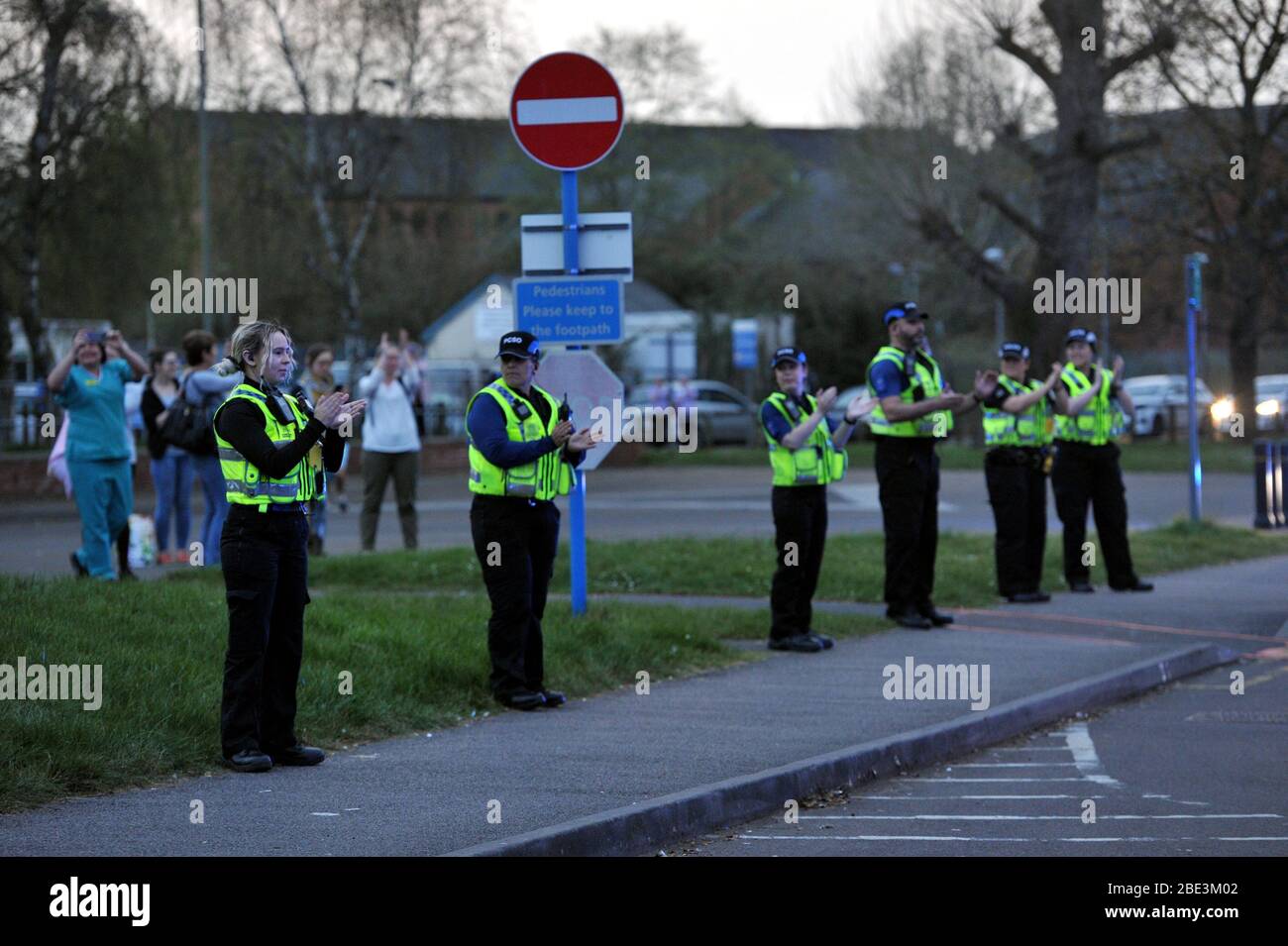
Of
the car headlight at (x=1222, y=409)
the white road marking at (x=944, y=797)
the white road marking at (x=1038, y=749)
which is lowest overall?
the white road marking at (x=1038, y=749)

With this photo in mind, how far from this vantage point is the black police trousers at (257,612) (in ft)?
26.3

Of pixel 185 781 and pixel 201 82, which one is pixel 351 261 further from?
pixel 185 781

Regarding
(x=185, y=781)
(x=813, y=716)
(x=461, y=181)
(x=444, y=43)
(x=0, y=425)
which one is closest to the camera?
(x=185, y=781)

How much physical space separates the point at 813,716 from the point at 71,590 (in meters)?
4.20

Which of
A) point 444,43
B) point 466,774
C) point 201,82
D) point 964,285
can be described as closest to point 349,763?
point 466,774

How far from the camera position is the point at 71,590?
10.9 metres

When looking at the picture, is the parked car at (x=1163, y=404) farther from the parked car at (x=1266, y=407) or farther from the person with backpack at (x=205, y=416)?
the person with backpack at (x=205, y=416)

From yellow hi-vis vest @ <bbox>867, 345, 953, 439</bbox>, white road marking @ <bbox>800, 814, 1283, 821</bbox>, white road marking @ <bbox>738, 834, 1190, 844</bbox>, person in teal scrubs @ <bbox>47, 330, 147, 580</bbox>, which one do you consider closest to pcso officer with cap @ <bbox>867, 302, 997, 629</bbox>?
yellow hi-vis vest @ <bbox>867, 345, 953, 439</bbox>

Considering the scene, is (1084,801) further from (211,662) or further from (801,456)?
(801,456)

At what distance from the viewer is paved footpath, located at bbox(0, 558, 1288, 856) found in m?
6.73

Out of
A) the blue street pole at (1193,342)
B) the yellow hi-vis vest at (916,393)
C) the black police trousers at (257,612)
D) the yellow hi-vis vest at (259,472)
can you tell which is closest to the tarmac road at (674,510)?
the blue street pole at (1193,342)

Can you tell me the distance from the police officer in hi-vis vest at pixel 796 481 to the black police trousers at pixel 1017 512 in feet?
10.6

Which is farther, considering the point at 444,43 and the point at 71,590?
the point at 444,43
